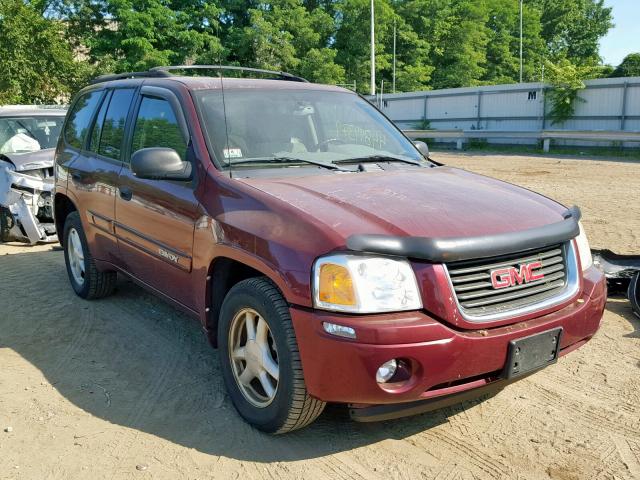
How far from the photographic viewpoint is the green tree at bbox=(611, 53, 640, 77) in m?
39.8

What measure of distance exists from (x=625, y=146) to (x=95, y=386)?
2070cm

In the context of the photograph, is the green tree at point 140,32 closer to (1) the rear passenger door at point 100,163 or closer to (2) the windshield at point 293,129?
(1) the rear passenger door at point 100,163

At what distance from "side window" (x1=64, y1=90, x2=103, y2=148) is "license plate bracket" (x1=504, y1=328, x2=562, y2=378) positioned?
412 cm

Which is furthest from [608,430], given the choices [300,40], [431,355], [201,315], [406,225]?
[300,40]

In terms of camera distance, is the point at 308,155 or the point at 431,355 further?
the point at 308,155

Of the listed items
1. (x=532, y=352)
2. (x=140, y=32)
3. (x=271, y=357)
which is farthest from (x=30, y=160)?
(x=140, y=32)

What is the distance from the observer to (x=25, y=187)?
7.82 meters

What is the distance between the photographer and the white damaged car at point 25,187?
783 centimetres

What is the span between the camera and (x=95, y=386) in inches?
154

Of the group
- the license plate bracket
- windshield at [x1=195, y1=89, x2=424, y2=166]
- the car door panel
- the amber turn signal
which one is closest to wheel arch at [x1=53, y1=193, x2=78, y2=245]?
the car door panel

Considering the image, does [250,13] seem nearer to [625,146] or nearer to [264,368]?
[625,146]

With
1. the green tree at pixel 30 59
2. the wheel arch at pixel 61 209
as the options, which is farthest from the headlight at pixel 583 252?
the green tree at pixel 30 59

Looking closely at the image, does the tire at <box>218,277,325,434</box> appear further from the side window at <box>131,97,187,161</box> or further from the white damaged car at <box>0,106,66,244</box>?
the white damaged car at <box>0,106,66,244</box>

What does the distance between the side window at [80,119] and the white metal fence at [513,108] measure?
19.7 meters
